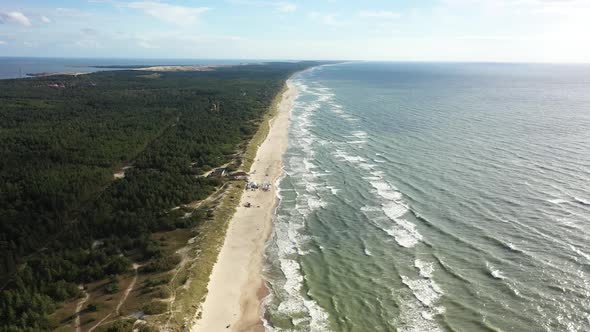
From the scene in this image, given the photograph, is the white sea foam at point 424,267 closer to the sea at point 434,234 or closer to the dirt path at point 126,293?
the sea at point 434,234

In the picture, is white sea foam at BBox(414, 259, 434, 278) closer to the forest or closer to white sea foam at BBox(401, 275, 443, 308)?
white sea foam at BBox(401, 275, 443, 308)

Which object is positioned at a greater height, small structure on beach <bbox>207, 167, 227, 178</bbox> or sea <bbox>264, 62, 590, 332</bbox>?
small structure on beach <bbox>207, 167, 227, 178</bbox>

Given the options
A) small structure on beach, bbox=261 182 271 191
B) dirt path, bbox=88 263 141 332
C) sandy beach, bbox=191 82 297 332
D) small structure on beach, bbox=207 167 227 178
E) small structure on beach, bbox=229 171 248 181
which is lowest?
sandy beach, bbox=191 82 297 332

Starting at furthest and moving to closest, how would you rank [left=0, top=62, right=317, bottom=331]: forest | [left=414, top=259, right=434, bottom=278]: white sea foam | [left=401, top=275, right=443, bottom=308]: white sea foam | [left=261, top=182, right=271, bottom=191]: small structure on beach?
[left=261, top=182, right=271, bottom=191]: small structure on beach → [left=414, top=259, right=434, bottom=278]: white sea foam → [left=0, top=62, right=317, bottom=331]: forest → [left=401, top=275, right=443, bottom=308]: white sea foam

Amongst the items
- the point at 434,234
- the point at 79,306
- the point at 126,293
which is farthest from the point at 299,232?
the point at 79,306

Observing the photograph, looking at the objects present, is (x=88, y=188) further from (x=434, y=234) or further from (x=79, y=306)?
(x=434, y=234)

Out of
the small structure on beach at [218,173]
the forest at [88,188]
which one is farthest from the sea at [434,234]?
the forest at [88,188]

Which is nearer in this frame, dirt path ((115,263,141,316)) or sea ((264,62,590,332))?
dirt path ((115,263,141,316))

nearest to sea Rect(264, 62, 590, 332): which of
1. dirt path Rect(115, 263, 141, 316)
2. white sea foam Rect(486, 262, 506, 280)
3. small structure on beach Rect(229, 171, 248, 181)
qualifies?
white sea foam Rect(486, 262, 506, 280)
